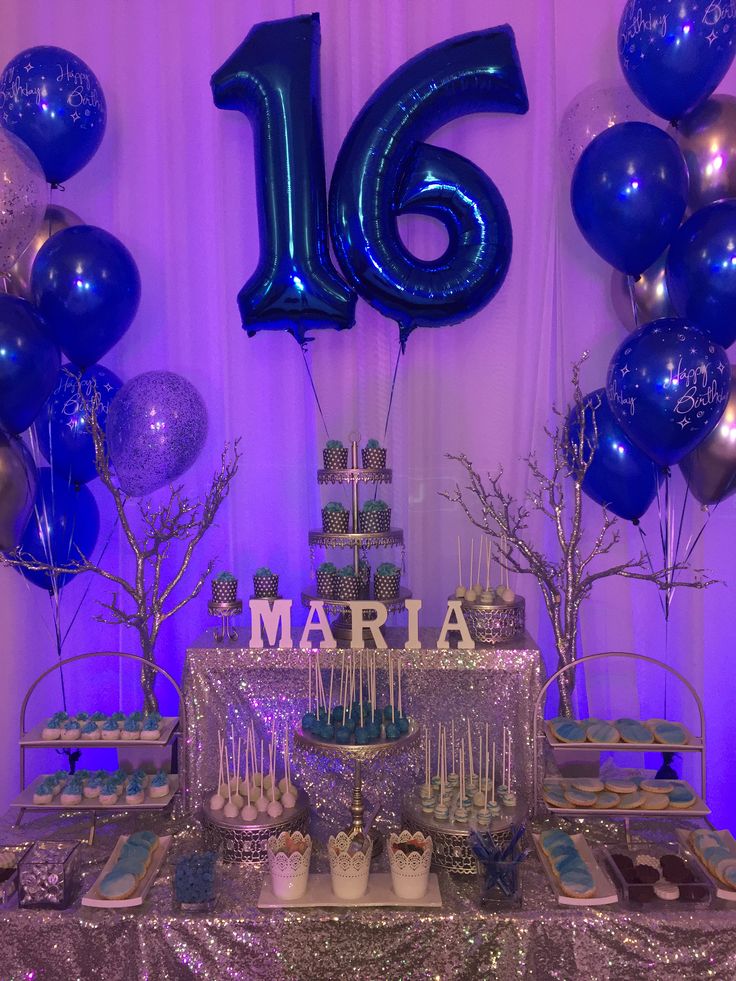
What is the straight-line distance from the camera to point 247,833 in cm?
247

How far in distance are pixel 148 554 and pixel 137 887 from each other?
1052mm

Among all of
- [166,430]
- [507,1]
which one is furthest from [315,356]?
[507,1]

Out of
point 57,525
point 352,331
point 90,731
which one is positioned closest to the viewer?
point 90,731

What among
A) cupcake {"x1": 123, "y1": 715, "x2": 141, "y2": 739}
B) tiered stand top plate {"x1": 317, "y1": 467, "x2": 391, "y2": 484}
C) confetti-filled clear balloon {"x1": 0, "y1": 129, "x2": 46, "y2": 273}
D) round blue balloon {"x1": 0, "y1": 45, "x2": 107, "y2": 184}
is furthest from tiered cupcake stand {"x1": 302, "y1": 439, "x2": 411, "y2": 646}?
round blue balloon {"x1": 0, "y1": 45, "x2": 107, "y2": 184}

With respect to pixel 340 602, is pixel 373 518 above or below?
above

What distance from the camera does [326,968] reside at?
219 centimetres

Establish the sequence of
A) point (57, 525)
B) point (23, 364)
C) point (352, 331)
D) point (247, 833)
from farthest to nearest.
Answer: point (352, 331), point (57, 525), point (23, 364), point (247, 833)

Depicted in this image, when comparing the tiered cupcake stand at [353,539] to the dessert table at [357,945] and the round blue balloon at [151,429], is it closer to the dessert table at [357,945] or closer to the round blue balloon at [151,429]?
the round blue balloon at [151,429]

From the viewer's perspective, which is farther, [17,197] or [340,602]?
[340,602]

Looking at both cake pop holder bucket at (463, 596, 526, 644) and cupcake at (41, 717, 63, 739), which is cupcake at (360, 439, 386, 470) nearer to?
cake pop holder bucket at (463, 596, 526, 644)

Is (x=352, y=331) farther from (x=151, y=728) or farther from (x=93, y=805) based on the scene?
(x=93, y=805)

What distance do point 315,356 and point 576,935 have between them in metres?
2.04

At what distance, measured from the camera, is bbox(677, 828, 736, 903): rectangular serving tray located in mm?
2227

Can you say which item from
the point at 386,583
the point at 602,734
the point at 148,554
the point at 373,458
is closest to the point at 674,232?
the point at 373,458
